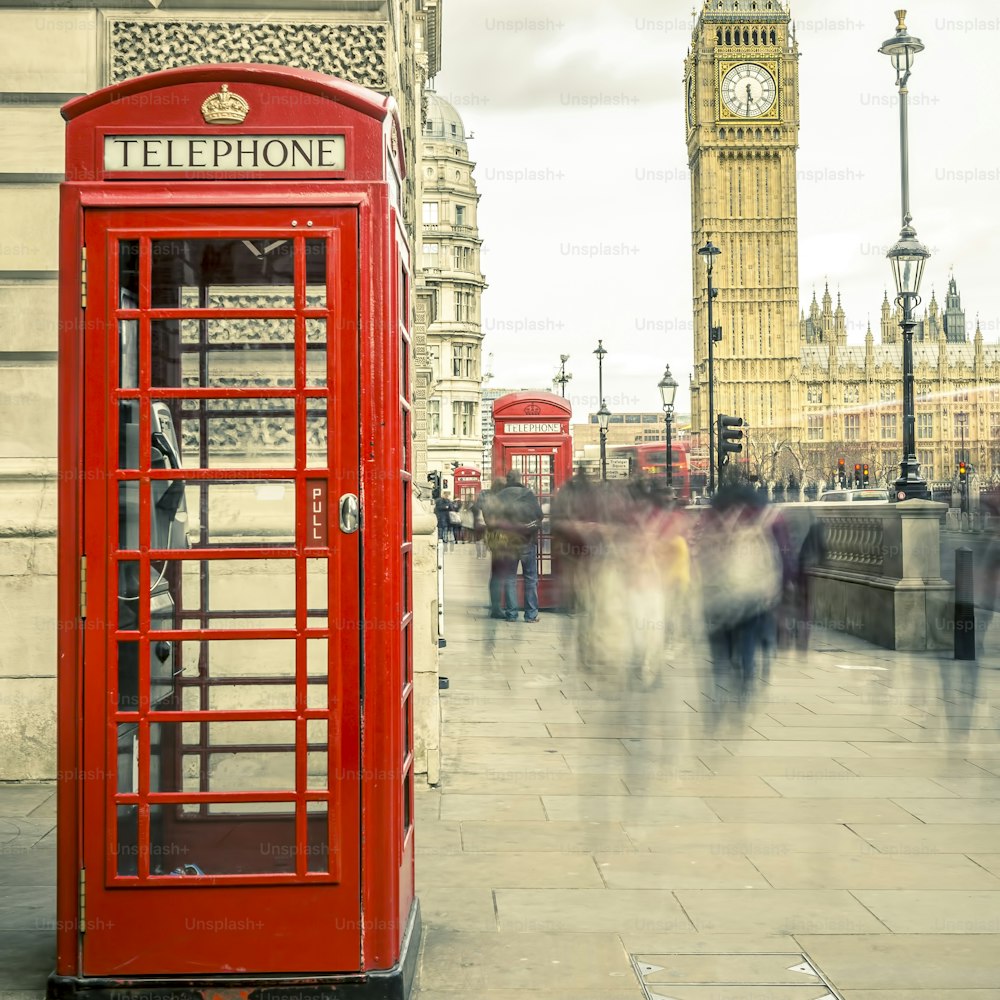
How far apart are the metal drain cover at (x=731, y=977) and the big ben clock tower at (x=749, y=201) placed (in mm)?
107870

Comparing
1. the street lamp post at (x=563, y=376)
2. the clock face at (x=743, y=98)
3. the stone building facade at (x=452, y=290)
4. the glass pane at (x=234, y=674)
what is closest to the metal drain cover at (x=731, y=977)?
the glass pane at (x=234, y=674)

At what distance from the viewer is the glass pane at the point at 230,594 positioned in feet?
15.1

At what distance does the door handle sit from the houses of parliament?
103 meters

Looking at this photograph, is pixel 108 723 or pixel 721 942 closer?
pixel 108 723

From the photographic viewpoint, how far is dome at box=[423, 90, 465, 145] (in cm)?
8406

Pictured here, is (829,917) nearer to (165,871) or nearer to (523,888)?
(523,888)

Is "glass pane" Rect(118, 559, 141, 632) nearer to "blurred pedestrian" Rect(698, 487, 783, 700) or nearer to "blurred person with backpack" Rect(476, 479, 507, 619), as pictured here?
"blurred pedestrian" Rect(698, 487, 783, 700)

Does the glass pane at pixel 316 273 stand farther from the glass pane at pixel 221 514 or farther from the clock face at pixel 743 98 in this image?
the clock face at pixel 743 98

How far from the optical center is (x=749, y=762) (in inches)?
312

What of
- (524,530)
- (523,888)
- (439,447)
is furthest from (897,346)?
(523,888)

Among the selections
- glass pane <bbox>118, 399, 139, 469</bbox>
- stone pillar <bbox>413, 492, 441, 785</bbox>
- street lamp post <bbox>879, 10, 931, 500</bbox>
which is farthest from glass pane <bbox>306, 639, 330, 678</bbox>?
street lamp post <bbox>879, 10, 931, 500</bbox>

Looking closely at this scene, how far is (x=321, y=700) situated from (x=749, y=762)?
15.0 ft

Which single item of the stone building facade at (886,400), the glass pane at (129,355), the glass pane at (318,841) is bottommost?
the glass pane at (318,841)

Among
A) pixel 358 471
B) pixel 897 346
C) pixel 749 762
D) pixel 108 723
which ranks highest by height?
pixel 897 346
